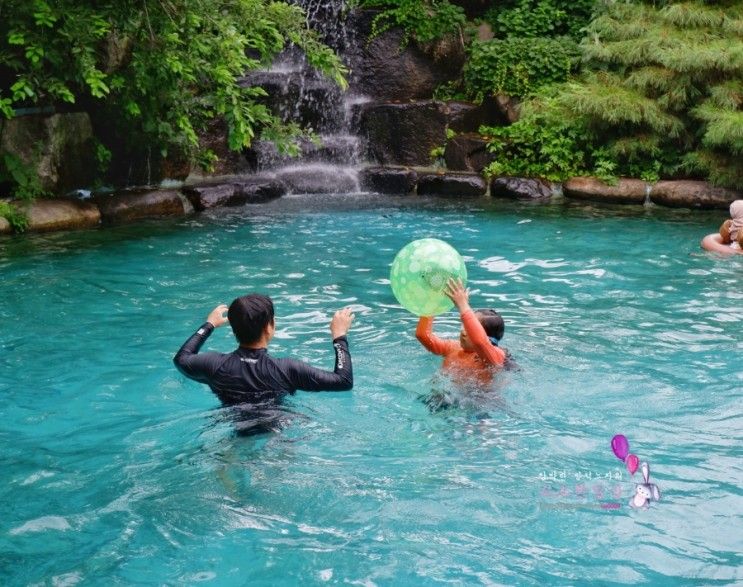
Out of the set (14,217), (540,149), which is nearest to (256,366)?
(14,217)

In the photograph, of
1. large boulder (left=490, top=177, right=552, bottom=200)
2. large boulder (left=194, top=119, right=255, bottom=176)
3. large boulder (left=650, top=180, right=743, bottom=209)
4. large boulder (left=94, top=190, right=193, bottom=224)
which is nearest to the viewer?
large boulder (left=94, top=190, right=193, bottom=224)

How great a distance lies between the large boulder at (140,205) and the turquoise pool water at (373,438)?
2.80 meters

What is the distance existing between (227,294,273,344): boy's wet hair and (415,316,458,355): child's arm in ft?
4.94

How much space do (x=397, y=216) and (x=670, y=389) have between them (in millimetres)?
8012

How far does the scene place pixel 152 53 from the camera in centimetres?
1241

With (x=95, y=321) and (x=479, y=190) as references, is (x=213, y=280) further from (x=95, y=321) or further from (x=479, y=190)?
(x=479, y=190)

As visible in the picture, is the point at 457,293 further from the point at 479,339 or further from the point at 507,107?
the point at 507,107

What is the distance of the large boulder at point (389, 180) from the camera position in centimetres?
1697

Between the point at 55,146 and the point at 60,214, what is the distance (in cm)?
145

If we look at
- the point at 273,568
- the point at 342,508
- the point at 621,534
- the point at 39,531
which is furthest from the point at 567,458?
the point at 39,531

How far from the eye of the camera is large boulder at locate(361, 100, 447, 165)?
17.9m

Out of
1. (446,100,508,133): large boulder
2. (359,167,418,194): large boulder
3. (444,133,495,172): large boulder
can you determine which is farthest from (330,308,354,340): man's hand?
(446,100,508,133): large boulder
